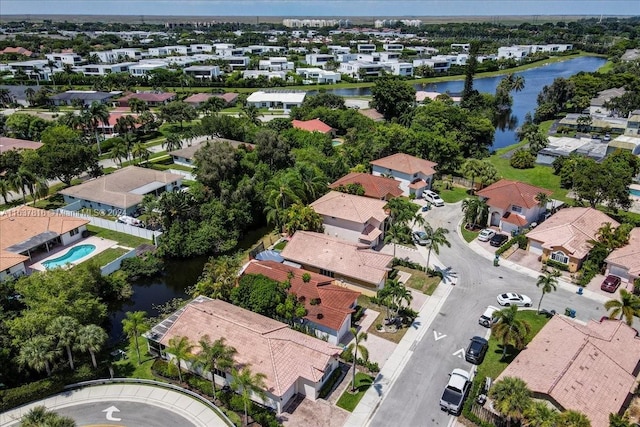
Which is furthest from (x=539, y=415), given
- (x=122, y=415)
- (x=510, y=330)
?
(x=122, y=415)

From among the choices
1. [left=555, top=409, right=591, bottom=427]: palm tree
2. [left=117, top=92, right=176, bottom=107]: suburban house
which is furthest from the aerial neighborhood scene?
[left=117, top=92, right=176, bottom=107]: suburban house

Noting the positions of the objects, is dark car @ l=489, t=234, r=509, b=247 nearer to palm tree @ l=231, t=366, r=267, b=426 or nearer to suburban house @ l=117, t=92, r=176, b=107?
palm tree @ l=231, t=366, r=267, b=426

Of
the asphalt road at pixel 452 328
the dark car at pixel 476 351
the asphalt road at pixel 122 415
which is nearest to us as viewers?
the asphalt road at pixel 122 415

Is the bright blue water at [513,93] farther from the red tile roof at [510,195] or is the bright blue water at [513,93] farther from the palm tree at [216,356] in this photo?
the palm tree at [216,356]

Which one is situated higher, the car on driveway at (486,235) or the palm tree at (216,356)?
the palm tree at (216,356)

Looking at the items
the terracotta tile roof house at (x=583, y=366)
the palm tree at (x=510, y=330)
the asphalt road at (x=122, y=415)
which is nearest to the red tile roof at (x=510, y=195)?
the terracotta tile roof house at (x=583, y=366)

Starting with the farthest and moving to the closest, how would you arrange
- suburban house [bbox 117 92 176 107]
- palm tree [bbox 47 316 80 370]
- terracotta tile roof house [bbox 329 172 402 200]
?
suburban house [bbox 117 92 176 107] < terracotta tile roof house [bbox 329 172 402 200] < palm tree [bbox 47 316 80 370]
